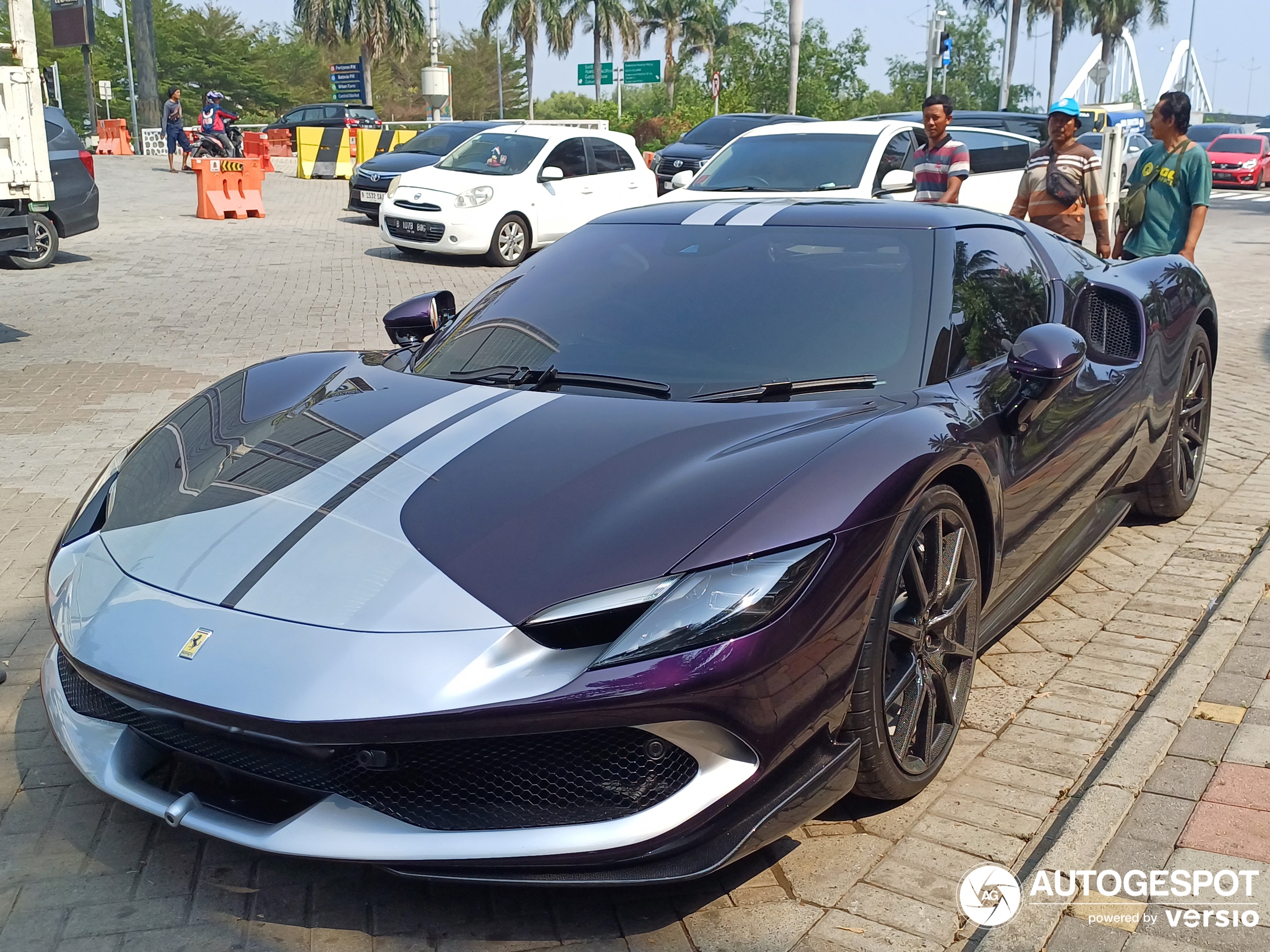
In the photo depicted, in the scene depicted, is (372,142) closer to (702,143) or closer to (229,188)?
(229,188)

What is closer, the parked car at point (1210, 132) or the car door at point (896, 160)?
the car door at point (896, 160)

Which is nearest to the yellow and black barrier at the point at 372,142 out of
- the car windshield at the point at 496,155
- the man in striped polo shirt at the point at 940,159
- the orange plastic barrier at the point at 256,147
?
the orange plastic barrier at the point at 256,147

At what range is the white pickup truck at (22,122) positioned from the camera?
9.52 meters

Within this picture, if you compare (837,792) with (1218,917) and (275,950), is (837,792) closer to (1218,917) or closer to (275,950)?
(1218,917)

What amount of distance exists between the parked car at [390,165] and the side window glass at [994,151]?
20.6 ft

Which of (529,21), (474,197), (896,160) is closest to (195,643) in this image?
(896,160)

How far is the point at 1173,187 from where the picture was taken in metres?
7.05

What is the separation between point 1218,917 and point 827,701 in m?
0.90

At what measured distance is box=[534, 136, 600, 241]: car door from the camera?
49.4 ft

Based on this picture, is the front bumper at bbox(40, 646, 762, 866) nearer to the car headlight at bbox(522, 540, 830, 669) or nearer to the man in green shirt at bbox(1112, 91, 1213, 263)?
the car headlight at bbox(522, 540, 830, 669)

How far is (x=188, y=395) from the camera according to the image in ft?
24.5

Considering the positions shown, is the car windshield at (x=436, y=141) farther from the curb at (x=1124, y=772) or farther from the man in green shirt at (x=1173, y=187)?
the curb at (x=1124, y=772)

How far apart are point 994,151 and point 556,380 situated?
1179 cm

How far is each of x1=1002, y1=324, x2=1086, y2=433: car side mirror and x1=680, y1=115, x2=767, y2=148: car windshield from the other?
1796 centimetres
